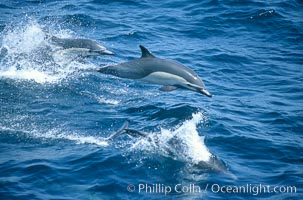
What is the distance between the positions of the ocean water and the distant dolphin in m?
0.80

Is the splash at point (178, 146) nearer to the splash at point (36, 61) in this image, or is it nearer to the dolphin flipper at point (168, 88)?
the dolphin flipper at point (168, 88)

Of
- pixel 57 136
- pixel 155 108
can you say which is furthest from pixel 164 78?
pixel 57 136

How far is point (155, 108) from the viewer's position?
1219cm

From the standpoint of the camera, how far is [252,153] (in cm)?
1022

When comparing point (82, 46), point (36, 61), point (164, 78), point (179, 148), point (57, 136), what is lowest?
point (179, 148)

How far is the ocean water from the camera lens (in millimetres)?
8797

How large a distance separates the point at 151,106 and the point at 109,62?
3235 mm

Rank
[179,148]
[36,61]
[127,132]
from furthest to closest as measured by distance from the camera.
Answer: [36,61], [179,148], [127,132]

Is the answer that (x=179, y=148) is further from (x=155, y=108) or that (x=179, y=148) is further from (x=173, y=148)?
(x=155, y=108)

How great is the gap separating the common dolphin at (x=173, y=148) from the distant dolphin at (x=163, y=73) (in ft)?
5.25

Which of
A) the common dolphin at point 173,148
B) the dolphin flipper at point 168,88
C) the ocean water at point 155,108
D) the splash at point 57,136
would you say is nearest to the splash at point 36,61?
the ocean water at point 155,108

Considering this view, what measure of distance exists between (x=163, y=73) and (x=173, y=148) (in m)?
2.25

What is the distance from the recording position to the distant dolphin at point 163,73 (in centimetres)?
1128

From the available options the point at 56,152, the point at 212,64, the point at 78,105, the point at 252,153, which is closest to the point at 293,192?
the point at 252,153
